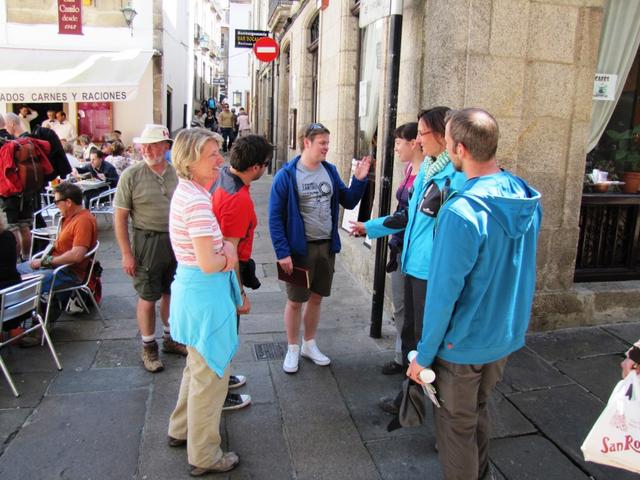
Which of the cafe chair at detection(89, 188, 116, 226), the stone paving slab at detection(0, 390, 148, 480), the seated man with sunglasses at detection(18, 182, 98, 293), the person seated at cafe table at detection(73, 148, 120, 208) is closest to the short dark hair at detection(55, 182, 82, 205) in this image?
the seated man with sunglasses at detection(18, 182, 98, 293)

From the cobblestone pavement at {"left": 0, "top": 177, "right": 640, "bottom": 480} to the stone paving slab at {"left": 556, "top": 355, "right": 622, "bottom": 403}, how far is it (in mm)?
14

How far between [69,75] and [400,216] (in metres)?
12.9

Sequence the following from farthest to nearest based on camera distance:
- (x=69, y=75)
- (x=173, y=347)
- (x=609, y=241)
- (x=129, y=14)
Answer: (x=129, y=14), (x=69, y=75), (x=609, y=241), (x=173, y=347)

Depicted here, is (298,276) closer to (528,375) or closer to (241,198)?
(241,198)

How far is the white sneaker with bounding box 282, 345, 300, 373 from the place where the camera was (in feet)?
12.9

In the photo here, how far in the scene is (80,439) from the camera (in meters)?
3.11

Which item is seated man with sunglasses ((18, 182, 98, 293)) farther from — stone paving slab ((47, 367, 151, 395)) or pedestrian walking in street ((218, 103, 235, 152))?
pedestrian walking in street ((218, 103, 235, 152))

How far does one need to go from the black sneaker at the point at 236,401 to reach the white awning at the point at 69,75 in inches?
450

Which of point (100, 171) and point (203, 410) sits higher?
point (100, 171)

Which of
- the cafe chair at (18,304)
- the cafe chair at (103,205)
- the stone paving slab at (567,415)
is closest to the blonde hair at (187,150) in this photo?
the cafe chair at (18,304)

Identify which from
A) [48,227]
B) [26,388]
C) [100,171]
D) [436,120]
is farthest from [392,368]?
[100,171]

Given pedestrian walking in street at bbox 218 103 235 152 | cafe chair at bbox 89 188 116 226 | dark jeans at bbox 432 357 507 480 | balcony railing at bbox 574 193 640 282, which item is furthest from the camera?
pedestrian walking in street at bbox 218 103 235 152

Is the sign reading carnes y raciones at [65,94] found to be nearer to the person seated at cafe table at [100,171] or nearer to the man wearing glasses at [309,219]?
the person seated at cafe table at [100,171]

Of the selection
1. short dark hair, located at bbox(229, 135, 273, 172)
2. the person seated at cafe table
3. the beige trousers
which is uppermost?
short dark hair, located at bbox(229, 135, 273, 172)
